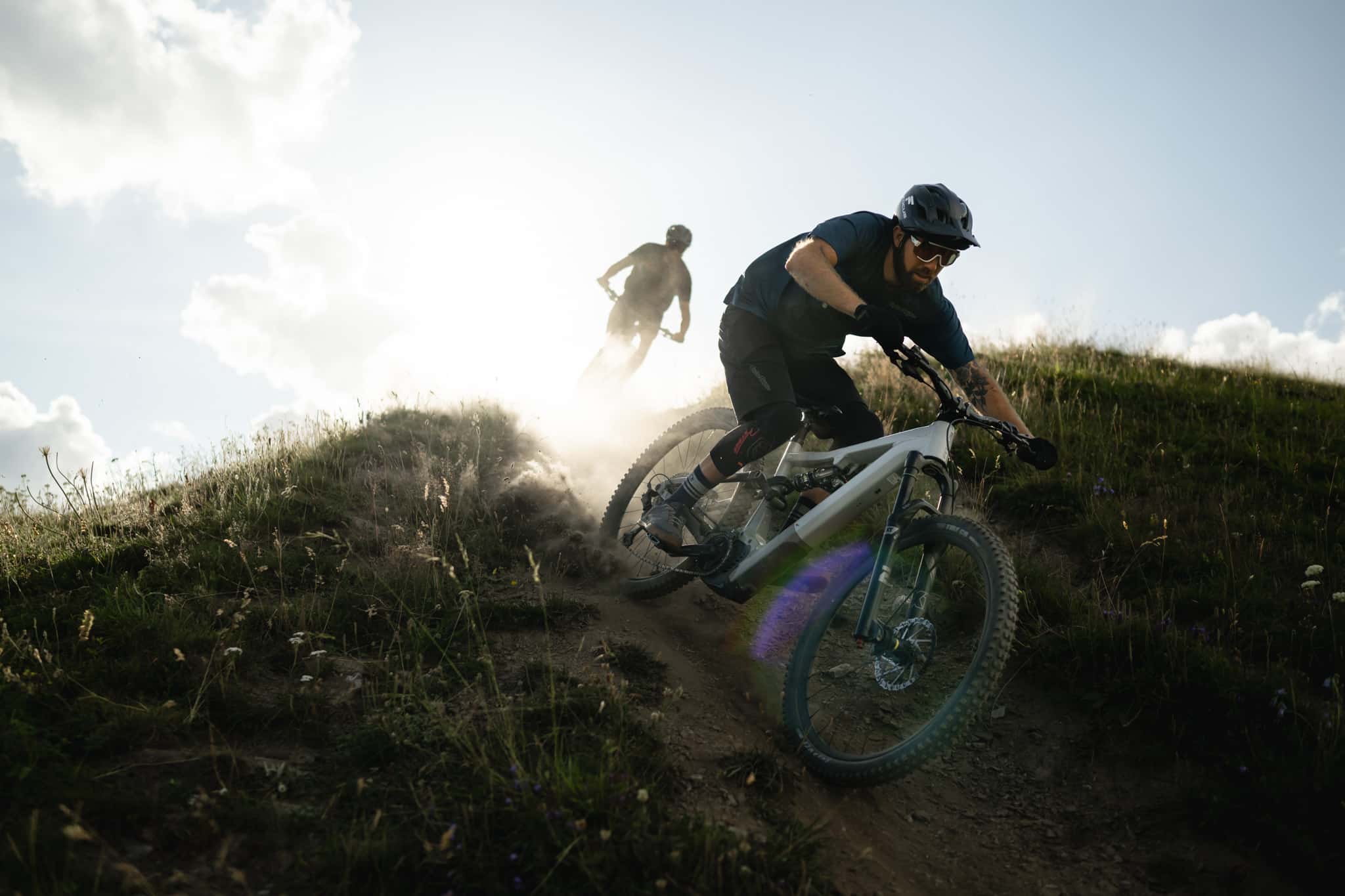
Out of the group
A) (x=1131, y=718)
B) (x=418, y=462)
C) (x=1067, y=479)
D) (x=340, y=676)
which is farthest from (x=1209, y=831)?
(x=418, y=462)

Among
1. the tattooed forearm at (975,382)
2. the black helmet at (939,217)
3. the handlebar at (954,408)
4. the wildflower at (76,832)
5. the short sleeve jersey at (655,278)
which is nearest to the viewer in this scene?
the wildflower at (76,832)

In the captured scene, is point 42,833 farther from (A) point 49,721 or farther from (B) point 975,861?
(B) point 975,861

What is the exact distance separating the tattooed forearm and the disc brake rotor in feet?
5.31

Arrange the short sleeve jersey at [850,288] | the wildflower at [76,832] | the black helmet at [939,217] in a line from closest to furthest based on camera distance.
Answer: the wildflower at [76,832]
the black helmet at [939,217]
the short sleeve jersey at [850,288]

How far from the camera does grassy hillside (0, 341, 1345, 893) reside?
253cm

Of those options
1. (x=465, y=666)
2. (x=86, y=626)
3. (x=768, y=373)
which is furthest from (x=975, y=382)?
(x=86, y=626)

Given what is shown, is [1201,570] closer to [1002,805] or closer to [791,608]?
[1002,805]

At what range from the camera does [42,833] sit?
2336mm

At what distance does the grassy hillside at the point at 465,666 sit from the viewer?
2527 millimetres

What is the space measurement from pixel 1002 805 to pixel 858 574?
131 cm

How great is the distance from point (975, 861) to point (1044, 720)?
1101mm

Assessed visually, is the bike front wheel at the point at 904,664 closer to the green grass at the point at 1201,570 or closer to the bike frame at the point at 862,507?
the bike frame at the point at 862,507

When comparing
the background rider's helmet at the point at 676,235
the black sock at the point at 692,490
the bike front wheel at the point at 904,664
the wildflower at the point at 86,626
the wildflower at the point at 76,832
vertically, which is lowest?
the bike front wheel at the point at 904,664

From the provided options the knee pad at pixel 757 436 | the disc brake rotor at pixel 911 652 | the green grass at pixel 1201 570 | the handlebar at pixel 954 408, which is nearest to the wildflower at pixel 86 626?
the knee pad at pixel 757 436
